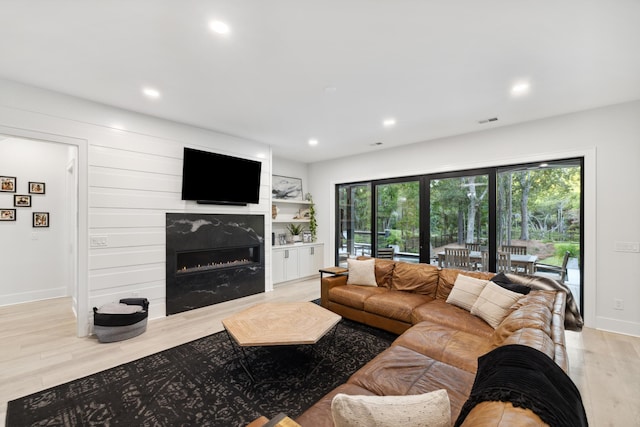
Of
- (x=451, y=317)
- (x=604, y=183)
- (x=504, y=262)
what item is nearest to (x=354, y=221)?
(x=504, y=262)

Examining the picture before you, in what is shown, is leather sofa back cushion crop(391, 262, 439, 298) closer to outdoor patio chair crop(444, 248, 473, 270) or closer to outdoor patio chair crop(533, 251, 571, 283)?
outdoor patio chair crop(444, 248, 473, 270)

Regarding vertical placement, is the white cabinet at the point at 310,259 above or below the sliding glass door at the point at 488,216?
below

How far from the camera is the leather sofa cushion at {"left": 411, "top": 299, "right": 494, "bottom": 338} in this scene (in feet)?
8.29

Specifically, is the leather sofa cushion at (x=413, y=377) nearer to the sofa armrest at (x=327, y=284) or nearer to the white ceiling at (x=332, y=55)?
the sofa armrest at (x=327, y=284)

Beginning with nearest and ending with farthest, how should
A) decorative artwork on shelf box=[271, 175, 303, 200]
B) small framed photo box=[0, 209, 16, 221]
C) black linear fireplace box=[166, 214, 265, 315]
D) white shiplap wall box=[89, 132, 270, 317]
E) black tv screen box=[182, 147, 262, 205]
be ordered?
1. white shiplap wall box=[89, 132, 270, 317]
2. black linear fireplace box=[166, 214, 265, 315]
3. black tv screen box=[182, 147, 262, 205]
4. small framed photo box=[0, 209, 16, 221]
5. decorative artwork on shelf box=[271, 175, 303, 200]

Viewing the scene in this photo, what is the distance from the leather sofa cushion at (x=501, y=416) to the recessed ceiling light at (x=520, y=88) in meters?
3.19

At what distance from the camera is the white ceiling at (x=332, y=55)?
6.25 feet

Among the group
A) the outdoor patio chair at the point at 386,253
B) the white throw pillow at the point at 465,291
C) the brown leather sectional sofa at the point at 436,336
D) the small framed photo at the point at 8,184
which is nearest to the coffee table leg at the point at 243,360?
the brown leather sectional sofa at the point at 436,336

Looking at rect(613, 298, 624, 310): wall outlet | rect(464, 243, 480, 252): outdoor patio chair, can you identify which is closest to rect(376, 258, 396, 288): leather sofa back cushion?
rect(464, 243, 480, 252): outdoor patio chair

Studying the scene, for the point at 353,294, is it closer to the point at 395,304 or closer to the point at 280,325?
the point at 395,304

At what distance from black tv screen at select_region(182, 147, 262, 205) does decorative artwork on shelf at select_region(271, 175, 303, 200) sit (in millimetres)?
1247

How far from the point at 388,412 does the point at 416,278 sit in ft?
9.45

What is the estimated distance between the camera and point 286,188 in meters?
6.53

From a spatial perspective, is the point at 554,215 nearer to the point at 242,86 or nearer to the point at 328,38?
the point at 328,38
